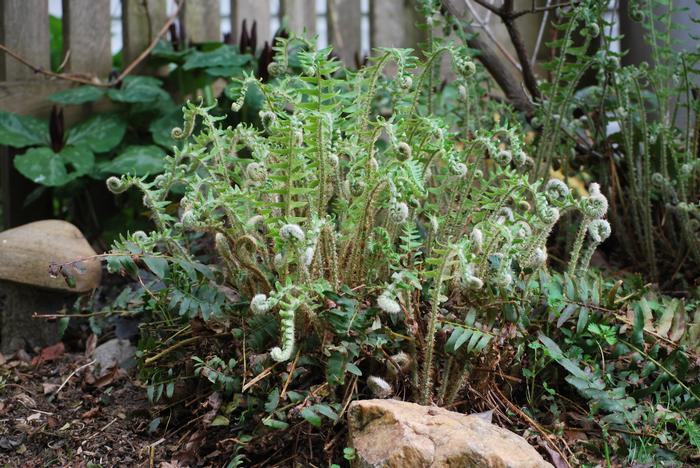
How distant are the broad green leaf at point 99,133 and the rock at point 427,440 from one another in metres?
2.41

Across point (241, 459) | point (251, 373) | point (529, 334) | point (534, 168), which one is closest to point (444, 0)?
point (534, 168)

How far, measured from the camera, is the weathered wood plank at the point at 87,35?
3867mm

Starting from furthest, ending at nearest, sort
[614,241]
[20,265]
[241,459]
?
[614,241]
[20,265]
[241,459]

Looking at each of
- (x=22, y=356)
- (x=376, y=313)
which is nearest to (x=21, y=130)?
(x=22, y=356)

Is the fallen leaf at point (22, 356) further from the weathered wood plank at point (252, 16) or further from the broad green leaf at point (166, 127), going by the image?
the weathered wood plank at point (252, 16)

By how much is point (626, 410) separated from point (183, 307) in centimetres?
120

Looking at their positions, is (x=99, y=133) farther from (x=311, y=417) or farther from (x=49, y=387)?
(x=311, y=417)

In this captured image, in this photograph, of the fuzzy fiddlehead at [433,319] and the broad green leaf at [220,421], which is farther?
the broad green leaf at [220,421]

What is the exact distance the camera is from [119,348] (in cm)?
265

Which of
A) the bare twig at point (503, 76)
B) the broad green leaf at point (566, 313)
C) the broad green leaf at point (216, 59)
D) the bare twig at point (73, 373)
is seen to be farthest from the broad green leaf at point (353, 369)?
the broad green leaf at point (216, 59)

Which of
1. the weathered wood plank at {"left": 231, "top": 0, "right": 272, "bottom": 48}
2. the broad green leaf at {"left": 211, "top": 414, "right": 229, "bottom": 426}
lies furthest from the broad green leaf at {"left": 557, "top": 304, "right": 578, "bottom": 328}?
the weathered wood plank at {"left": 231, "top": 0, "right": 272, "bottom": 48}

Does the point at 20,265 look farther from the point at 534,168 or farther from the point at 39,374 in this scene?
the point at 534,168

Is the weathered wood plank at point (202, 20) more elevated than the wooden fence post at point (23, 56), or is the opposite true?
the weathered wood plank at point (202, 20)

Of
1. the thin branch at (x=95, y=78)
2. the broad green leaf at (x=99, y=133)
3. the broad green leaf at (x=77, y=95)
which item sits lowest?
the broad green leaf at (x=99, y=133)
